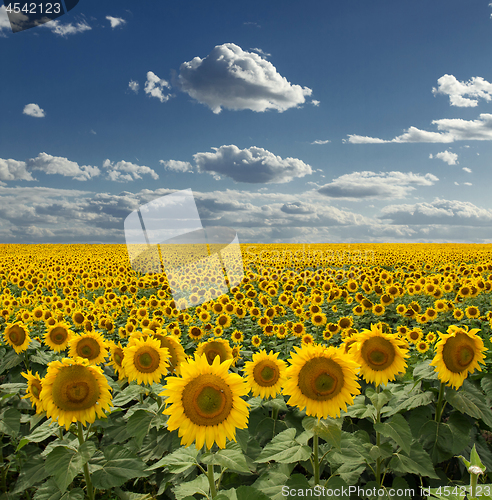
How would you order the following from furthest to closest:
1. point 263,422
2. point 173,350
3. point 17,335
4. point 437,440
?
1. point 17,335
2. point 173,350
3. point 263,422
4. point 437,440

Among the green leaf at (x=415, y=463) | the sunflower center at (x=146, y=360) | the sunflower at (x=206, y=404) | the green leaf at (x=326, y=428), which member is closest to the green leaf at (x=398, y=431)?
the green leaf at (x=415, y=463)

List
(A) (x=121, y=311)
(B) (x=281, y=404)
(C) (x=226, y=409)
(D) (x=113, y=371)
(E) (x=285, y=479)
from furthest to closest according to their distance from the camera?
(A) (x=121, y=311), (D) (x=113, y=371), (B) (x=281, y=404), (E) (x=285, y=479), (C) (x=226, y=409)

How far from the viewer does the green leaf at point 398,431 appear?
2957 mm

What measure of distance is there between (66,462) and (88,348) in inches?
56.2

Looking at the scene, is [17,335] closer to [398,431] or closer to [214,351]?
[214,351]

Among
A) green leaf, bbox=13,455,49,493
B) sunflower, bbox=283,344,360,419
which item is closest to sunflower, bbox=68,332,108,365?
green leaf, bbox=13,455,49,493

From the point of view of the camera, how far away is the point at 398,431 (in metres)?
3.04

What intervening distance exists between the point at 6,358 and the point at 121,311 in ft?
22.2

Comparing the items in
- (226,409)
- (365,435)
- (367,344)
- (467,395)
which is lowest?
(365,435)

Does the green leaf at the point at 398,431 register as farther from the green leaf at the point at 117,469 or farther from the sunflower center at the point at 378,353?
the green leaf at the point at 117,469

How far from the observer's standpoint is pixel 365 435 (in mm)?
3312

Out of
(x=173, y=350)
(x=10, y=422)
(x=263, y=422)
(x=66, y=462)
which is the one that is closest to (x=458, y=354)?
(x=263, y=422)

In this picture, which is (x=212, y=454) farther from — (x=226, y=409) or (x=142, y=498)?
(x=142, y=498)

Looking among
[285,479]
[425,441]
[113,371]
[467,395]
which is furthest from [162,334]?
[467,395]
